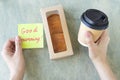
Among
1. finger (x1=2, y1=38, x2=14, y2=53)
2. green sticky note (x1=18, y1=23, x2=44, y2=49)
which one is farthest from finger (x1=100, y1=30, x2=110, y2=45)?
finger (x1=2, y1=38, x2=14, y2=53)

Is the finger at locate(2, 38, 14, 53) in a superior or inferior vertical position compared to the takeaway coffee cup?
inferior

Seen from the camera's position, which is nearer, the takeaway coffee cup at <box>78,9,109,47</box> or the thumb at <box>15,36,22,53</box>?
the takeaway coffee cup at <box>78,9,109,47</box>

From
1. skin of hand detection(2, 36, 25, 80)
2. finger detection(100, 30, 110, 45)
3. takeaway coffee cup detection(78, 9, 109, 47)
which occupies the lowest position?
skin of hand detection(2, 36, 25, 80)

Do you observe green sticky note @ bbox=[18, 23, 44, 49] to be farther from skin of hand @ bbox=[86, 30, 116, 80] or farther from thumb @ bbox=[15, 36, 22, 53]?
skin of hand @ bbox=[86, 30, 116, 80]

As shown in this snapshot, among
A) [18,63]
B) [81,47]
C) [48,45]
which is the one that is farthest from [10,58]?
[81,47]

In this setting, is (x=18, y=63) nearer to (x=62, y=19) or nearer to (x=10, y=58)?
(x=10, y=58)

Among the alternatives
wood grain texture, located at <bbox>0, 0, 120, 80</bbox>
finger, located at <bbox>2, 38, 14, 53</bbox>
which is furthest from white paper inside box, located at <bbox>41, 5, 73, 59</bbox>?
finger, located at <bbox>2, 38, 14, 53</bbox>

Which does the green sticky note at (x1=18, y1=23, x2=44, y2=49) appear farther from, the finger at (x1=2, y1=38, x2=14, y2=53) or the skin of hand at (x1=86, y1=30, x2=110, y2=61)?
the skin of hand at (x1=86, y1=30, x2=110, y2=61)
